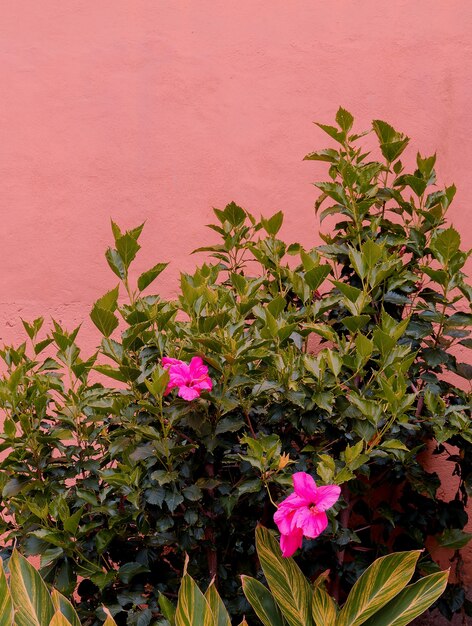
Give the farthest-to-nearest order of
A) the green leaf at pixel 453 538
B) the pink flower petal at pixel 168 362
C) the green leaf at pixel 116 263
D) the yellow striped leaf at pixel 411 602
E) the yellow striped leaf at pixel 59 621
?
the green leaf at pixel 453 538, the green leaf at pixel 116 263, the pink flower petal at pixel 168 362, the yellow striped leaf at pixel 411 602, the yellow striped leaf at pixel 59 621

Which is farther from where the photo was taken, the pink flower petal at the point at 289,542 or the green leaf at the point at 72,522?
the green leaf at the point at 72,522

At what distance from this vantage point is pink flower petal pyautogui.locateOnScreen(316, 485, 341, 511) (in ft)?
6.44

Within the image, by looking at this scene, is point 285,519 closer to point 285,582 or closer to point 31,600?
point 285,582

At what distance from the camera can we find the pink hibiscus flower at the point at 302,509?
195 cm

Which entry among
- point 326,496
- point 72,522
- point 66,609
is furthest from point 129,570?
point 326,496

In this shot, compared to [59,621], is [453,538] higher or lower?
lower

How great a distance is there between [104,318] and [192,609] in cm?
84

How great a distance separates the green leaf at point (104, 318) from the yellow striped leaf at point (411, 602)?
106cm

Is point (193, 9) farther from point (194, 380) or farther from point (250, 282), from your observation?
point (194, 380)

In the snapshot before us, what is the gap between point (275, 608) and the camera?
85.2 inches

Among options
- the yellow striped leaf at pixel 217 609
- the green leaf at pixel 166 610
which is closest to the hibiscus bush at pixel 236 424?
the green leaf at pixel 166 610

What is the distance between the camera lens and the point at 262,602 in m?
2.16

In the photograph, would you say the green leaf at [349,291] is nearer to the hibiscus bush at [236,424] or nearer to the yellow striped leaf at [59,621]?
the hibiscus bush at [236,424]

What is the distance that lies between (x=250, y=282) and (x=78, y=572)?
1.04 meters
